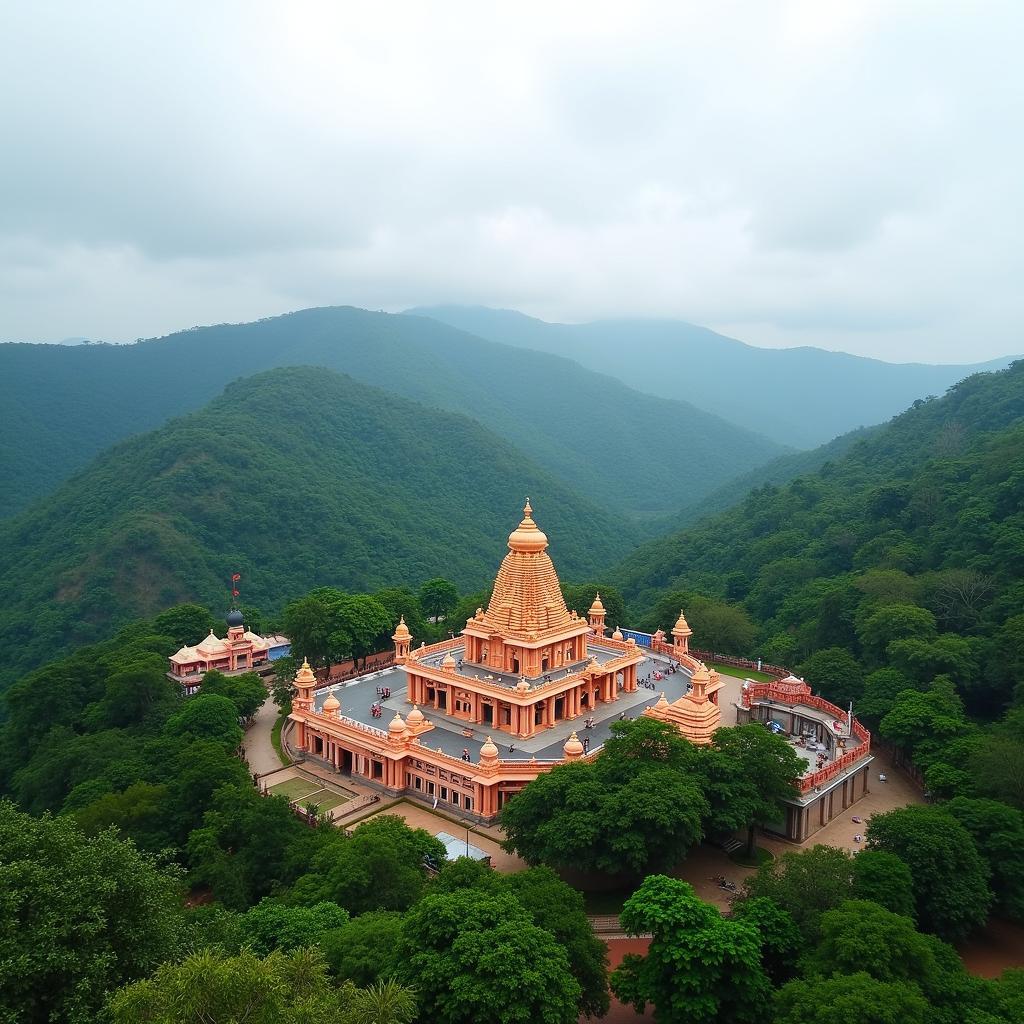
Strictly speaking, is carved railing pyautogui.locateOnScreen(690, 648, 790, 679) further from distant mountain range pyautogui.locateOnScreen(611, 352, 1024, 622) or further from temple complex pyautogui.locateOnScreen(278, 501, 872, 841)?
temple complex pyautogui.locateOnScreen(278, 501, 872, 841)

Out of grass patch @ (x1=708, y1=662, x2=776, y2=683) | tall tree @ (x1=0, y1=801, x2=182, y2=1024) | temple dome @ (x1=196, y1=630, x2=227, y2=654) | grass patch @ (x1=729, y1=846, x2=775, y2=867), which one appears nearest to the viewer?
tall tree @ (x1=0, y1=801, x2=182, y2=1024)

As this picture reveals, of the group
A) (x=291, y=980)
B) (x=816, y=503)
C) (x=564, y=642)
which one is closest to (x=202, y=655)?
(x=564, y=642)

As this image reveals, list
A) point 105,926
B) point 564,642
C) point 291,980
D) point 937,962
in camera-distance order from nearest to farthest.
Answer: point 291,980
point 105,926
point 937,962
point 564,642

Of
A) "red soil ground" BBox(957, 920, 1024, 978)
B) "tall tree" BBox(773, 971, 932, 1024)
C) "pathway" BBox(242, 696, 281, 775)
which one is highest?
"tall tree" BBox(773, 971, 932, 1024)

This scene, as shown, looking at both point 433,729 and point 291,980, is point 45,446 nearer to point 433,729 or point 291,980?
point 433,729

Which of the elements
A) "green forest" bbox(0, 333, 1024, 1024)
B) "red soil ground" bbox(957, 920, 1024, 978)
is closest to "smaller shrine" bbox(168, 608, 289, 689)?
"green forest" bbox(0, 333, 1024, 1024)

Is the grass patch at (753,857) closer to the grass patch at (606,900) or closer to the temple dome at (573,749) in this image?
the grass patch at (606,900)

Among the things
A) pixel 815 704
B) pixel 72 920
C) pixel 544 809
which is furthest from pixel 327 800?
pixel 815 704

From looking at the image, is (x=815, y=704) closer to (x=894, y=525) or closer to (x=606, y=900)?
(x=606, y=900)
